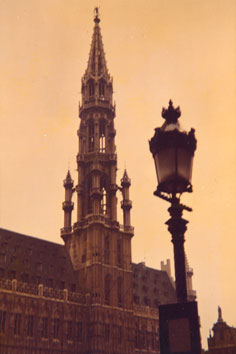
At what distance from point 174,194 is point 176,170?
1.48 feet

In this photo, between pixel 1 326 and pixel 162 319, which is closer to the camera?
pixel 162 319

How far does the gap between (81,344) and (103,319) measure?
186 inches

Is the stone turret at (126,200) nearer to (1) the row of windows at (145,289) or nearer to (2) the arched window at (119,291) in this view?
(2) the arched window at (119,291)

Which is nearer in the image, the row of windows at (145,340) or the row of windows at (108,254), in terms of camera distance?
the row of windows at (108,254)

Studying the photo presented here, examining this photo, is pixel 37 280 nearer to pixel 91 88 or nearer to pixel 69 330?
pixel 69 330

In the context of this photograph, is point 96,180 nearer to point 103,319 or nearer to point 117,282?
point 117,282

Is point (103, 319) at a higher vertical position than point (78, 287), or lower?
lower

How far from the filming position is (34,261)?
71.6 metres

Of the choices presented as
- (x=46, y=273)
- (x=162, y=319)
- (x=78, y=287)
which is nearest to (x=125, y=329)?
(x=78, y=287)

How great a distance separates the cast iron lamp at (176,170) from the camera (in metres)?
6.28

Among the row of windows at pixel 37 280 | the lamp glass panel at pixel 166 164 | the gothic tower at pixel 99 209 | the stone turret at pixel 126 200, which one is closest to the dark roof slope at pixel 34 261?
the row of windows at pixel 37 280

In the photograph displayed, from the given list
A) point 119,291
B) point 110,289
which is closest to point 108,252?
point 110,289

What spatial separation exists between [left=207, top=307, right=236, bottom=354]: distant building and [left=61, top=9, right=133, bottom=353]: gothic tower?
1429cm

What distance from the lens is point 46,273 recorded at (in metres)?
71.7
